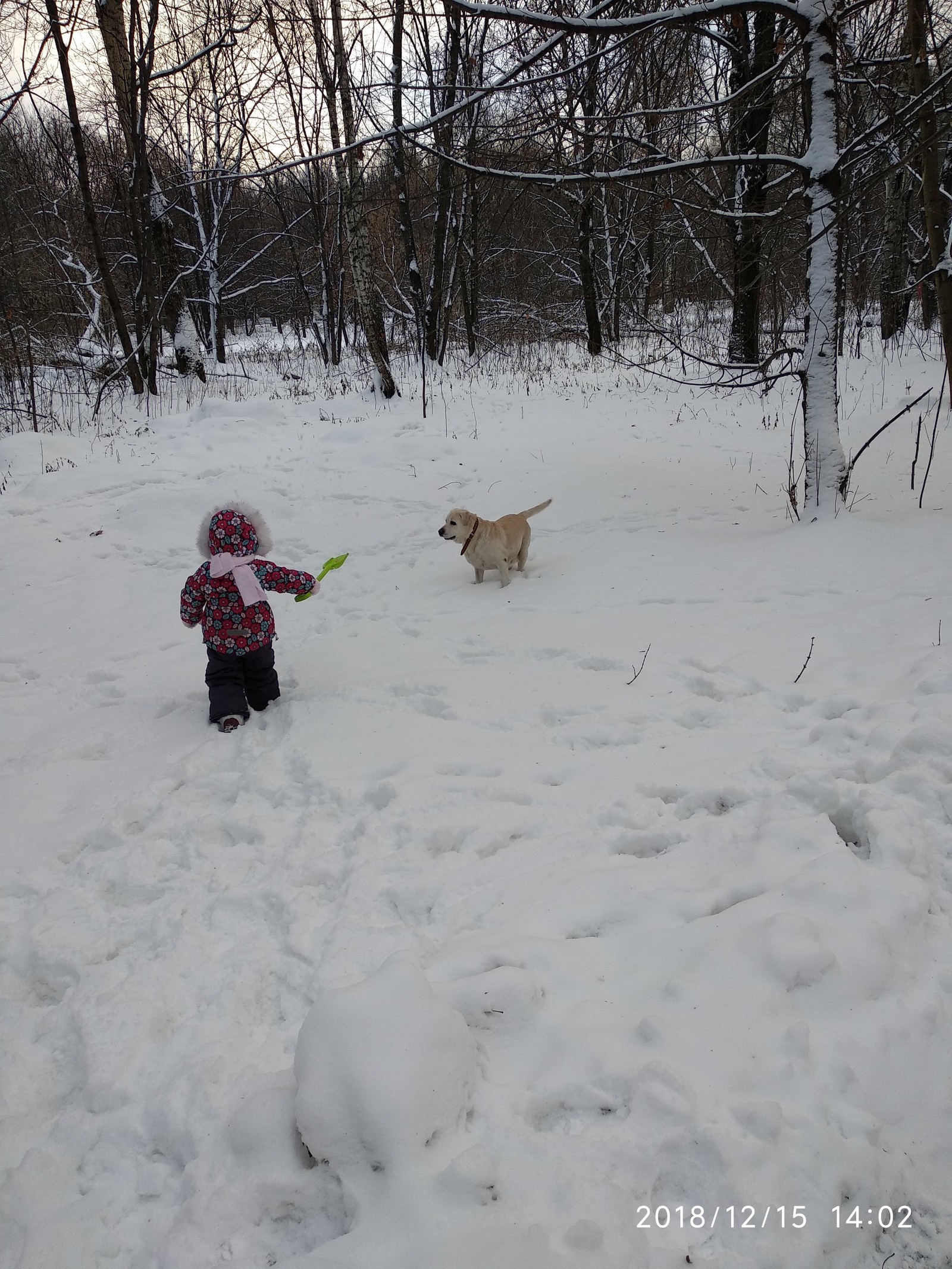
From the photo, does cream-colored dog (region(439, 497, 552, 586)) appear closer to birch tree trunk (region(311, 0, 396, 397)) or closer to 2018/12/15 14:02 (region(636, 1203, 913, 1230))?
2018/12/15 14:02 (region(636, 1203, 913, 1230))

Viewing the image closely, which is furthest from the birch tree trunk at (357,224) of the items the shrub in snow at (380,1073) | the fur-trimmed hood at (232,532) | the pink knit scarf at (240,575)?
the shrub in snow at (380,1073)

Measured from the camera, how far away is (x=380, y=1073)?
1470 millimetres

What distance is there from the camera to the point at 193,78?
12891 mm

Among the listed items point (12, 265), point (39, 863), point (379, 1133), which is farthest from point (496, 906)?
point (12, 265)

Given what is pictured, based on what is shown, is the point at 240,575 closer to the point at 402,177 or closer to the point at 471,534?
the point at 471,534

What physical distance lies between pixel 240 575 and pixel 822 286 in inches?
170

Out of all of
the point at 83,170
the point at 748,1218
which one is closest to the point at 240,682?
the point at 748,1218

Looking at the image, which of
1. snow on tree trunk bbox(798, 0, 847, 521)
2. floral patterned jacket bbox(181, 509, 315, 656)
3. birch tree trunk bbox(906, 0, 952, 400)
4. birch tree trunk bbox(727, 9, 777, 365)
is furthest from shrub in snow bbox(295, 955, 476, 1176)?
birch tree trunk bbox(727, 9, 777, 365)

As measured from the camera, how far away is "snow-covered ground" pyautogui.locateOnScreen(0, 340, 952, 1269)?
140 centimetres

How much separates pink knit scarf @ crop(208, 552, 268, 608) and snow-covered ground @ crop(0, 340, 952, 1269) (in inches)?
25.7

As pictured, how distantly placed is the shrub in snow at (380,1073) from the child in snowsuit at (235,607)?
2.26 meters

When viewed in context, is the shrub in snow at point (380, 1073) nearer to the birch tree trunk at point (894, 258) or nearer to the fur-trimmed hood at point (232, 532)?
the fur-trimmed hood at point (232, 532)

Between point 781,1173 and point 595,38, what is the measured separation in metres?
5.26

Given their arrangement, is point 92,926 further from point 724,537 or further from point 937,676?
point 724,537
